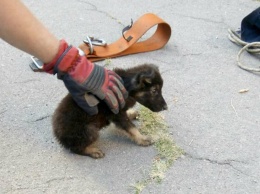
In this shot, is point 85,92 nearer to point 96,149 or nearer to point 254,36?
point 96,149

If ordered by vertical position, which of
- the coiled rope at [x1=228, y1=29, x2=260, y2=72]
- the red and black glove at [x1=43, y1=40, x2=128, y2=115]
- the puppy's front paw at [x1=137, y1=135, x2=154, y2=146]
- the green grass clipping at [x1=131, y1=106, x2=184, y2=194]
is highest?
the red and black glove at [x1=43, y1=40, x2=128, y2=115]

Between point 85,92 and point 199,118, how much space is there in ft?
3.74

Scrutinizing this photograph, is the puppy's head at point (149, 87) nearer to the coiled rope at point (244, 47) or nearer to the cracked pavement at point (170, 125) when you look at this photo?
the cracked pavement at point (170, 125)

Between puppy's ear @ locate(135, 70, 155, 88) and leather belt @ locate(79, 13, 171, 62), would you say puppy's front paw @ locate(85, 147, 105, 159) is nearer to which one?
puppy's ear @ locate(135, 70, 155, 88)

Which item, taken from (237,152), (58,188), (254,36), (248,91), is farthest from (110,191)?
(254,36)

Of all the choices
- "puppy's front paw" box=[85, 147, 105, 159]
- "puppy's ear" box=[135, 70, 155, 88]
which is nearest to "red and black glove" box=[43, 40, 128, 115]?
"puppy's ear" box=[135, 70, 155, 88]

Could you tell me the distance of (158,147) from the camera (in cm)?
313

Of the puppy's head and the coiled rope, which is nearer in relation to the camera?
the puppy's head

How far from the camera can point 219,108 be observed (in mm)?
3594

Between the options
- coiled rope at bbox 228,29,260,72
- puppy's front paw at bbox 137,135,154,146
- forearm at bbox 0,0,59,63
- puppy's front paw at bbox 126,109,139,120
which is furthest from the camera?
coiled rope at bbox 228,29,260,72

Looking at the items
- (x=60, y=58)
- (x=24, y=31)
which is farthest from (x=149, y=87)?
(x=24, y=31)

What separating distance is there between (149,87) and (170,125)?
0.46 m

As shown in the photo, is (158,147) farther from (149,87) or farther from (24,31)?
(24,31)

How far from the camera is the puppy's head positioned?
118 inches
